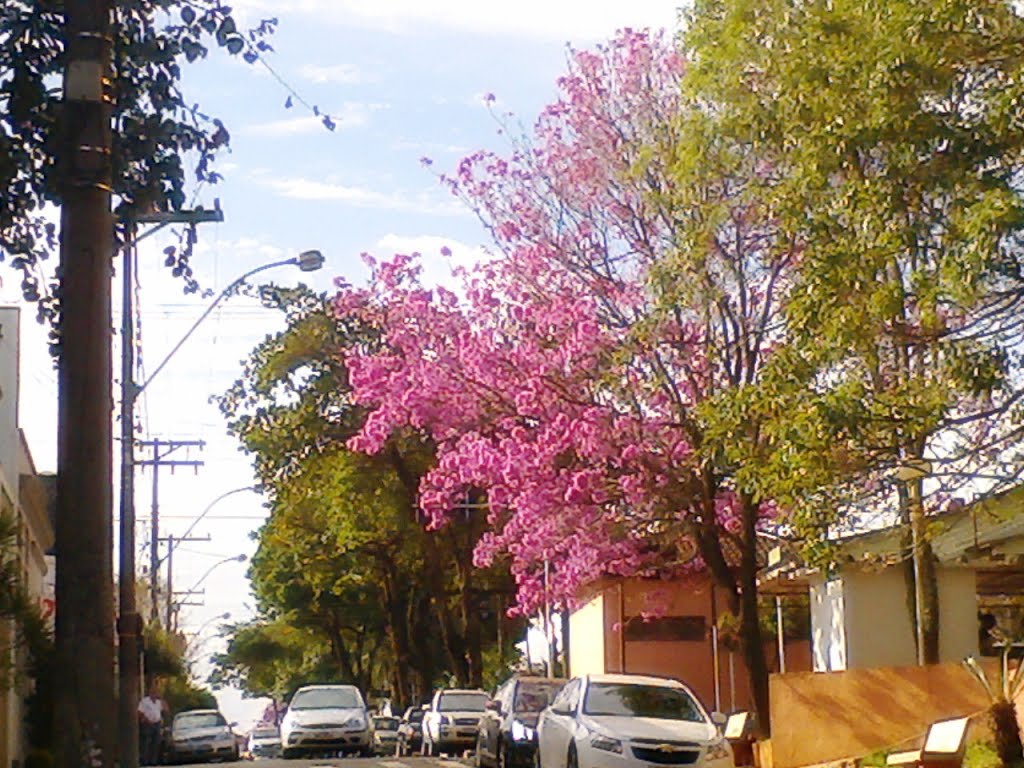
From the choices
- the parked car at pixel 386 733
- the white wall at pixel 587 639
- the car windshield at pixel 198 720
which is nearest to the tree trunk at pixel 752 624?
the white wall at pixel 587 639

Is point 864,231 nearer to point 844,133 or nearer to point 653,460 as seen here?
point 844,133

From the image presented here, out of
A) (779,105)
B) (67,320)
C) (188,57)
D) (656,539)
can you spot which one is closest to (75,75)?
(67,320)

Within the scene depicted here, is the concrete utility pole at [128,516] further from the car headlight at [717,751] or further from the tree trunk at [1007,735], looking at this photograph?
the tree trunk at [1007,735]

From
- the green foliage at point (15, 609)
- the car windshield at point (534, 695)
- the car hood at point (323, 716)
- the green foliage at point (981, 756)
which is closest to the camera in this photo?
the green foliage at point (15, 609)

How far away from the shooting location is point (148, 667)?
5731 centimetres

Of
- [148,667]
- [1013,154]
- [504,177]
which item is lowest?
[148,667]

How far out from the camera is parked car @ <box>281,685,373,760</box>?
128 ft

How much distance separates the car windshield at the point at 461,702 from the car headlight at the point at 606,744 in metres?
19.5

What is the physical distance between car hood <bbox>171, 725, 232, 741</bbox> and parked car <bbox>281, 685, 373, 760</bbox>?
5.13 metres

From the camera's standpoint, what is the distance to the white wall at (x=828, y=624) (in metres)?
31.1

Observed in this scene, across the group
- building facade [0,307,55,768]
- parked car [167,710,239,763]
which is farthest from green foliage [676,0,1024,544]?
parked car [167,710,239,763]

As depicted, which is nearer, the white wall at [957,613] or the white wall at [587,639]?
the white wall at [957,613]

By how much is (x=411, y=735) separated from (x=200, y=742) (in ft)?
17.4

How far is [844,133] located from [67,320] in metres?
9.54
